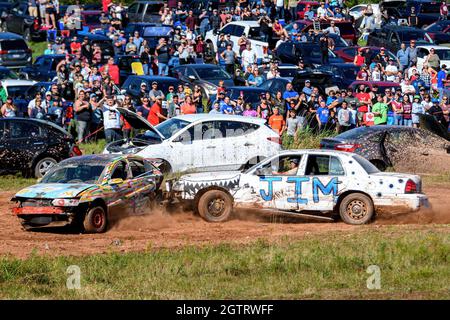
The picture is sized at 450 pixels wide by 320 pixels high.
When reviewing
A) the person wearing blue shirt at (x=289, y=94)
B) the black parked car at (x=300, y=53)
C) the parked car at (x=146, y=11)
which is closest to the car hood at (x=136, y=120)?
the person wearing blue shirt at (x=289, y=94)

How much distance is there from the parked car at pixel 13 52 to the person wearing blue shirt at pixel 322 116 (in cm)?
1603

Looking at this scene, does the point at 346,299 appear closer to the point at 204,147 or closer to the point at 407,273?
the point at 407,273

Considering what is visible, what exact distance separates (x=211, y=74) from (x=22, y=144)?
11.2 meters

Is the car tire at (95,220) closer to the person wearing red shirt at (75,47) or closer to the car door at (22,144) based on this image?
the car door at (22,144)

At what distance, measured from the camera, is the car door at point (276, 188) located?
787 inches

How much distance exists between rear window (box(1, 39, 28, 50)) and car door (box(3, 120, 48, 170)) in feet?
54.4

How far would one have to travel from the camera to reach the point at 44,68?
36875 millimetres

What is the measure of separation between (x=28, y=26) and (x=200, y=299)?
3611 cm

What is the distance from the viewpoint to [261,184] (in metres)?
20.1

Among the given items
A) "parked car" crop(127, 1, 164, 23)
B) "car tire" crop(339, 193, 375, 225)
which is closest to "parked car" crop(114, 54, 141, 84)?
"parked car" crop(127, 1, 164, 23)

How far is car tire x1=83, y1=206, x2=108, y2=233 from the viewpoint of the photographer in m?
19.0

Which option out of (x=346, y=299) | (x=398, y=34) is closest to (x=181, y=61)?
(x=398, y=34)

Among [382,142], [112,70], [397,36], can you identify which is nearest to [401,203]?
[382,142]

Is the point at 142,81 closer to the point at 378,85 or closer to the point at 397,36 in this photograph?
the point at 378,85
